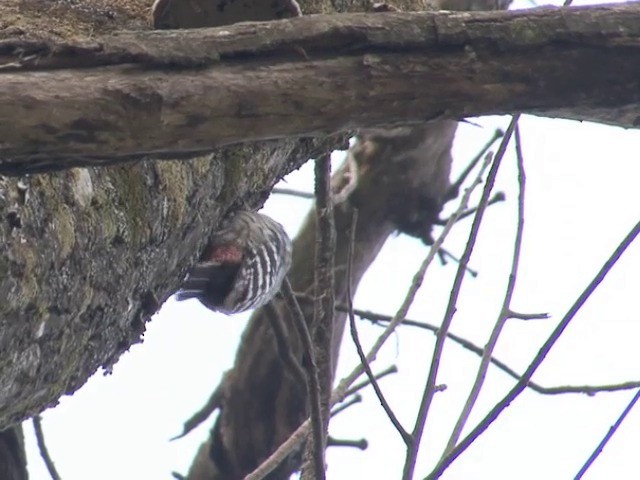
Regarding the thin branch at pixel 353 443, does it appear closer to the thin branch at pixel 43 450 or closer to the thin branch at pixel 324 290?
the thin branch at pixel 324 290

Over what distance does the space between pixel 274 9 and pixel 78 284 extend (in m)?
0.69

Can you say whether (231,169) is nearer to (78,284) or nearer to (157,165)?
(157,165)

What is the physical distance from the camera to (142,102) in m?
1.27

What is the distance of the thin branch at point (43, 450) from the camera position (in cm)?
322

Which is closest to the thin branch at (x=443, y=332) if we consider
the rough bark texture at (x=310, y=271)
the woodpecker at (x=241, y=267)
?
the woodpecker at (x=241, y=267)

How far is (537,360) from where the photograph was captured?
2.19 metres

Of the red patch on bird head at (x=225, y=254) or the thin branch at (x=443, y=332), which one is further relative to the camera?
the red patch on bird head at (x=225, y=254)

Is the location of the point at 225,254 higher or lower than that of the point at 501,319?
higher

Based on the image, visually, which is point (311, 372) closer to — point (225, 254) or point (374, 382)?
point (374, 382)

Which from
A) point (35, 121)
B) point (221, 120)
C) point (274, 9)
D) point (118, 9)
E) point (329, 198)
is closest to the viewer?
point (35, 121)

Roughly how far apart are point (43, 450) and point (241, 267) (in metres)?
0.92

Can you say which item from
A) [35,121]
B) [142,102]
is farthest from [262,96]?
[35,121]

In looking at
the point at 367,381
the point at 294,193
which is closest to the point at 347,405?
the point at 367,381

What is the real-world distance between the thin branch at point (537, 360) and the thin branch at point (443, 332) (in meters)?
0.07
